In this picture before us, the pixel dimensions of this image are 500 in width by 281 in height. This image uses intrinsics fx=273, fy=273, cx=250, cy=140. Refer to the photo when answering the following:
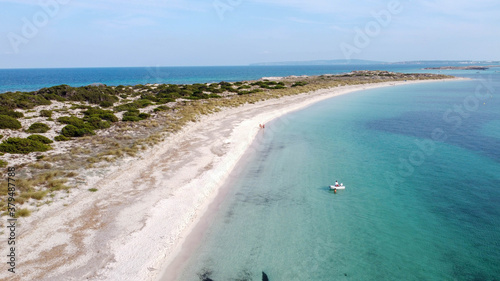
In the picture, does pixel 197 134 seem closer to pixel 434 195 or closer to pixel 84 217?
pixel 84 217

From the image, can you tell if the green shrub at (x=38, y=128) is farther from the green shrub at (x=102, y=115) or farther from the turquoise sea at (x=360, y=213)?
the turquoise sea at (x=360, y=213)

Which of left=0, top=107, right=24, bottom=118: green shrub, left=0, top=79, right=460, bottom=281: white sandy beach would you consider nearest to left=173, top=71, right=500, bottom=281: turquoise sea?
left=0, top=79, right=460, bottom=281: white sandy beach

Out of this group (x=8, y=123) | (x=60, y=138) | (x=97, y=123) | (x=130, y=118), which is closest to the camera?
(x=60, y=138)

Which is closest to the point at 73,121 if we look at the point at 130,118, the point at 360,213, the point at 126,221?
the point at 130,118

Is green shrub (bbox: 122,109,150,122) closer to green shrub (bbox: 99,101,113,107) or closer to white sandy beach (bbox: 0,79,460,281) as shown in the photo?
green shrub (bbox: 99,101,113,107)

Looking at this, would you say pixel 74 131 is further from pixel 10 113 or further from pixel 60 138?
pixel 10 113

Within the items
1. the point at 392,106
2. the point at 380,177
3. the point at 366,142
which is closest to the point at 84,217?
the point at 380,177
